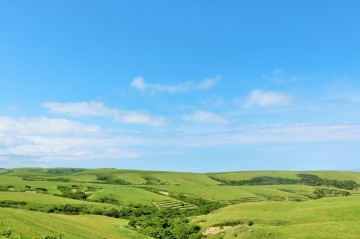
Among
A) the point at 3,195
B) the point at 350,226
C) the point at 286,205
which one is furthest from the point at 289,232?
the point at 3,195

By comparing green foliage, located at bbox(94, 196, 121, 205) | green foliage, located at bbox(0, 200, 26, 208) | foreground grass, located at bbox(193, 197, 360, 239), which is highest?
foreground grass, located at bbox(193, 197, 360, 239)

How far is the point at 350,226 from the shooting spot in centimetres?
5366

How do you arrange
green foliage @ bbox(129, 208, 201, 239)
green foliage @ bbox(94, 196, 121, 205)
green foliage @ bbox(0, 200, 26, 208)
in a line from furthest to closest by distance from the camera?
green foliage @ bbox(94, 196, 121, 205) → green foliage @ bbox(0, 200, 26, 208) → green foliage @ bbox(129, 208, 201, 239)

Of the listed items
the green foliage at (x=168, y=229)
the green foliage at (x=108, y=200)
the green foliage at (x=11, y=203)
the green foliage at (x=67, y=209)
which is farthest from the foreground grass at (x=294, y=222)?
the green foliage at (x=108, y=200)

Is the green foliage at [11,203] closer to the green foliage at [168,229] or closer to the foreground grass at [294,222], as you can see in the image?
the green foliage at [168,229]

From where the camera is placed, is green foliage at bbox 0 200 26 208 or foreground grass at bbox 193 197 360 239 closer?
foreground grass at bbox 193 197 360 239

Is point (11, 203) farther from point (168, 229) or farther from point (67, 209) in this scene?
point (168, 229)

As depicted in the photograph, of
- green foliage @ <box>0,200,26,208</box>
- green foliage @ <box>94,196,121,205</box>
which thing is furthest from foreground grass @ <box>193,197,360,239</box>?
green foliage @ <box>94,196,121,205</box>

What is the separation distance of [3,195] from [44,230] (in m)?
102

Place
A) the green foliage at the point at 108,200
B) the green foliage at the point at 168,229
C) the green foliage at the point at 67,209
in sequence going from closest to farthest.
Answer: the green foliage at the point at 168,229
the green foliage at the point at 67,209
the green foliage at the point at 108,200

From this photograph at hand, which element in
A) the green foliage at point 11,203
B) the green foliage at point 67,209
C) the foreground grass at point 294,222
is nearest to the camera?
the foreground grass at point 294,222

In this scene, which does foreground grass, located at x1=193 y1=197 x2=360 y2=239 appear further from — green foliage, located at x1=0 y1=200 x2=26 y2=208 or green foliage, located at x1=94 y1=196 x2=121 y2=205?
green foliage, located at x1=94 y1=196 x2=121 y2=205

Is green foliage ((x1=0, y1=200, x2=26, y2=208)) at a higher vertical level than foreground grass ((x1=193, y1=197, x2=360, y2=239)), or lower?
lower

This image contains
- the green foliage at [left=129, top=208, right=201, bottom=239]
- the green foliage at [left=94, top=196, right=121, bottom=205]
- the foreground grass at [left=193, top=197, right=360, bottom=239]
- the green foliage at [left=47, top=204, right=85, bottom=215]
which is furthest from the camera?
the green foliage at [left=94, top=196, right=121, bottom=205]
